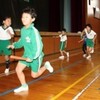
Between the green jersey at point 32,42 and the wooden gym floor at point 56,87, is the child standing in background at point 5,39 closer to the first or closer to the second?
the wooden gym floor at point 56,87

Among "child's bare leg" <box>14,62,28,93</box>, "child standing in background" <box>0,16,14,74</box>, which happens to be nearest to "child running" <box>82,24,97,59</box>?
"child standing in background" <box>0,16,14,74</box>

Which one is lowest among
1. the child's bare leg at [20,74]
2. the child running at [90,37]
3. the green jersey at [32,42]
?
the child running at [90,37]

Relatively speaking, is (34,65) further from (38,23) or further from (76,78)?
(38,23)

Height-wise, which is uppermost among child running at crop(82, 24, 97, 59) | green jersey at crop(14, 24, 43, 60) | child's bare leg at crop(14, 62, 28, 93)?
green jersey at crop(14, 24, 43, 60)

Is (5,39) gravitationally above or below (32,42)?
below

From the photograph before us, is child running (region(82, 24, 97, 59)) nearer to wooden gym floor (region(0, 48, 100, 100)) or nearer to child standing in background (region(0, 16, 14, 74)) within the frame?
wooden gym floor (region(0, 48, 100, 100))

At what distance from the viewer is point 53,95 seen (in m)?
3.69

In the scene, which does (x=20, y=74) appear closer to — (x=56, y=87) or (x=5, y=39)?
(x=56, y=87)

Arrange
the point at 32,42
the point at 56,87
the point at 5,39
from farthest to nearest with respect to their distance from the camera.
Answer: the point at 5,39
the point at 56,87
the point at 32,42

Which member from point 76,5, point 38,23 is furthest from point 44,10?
point 76,5

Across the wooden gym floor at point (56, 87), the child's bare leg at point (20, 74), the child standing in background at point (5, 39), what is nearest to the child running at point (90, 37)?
the wooden gym floor at point (56, 87)

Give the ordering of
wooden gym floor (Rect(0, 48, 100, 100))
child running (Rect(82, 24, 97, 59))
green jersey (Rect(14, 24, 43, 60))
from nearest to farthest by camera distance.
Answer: wooden gym floor (Rect(0, 48, 100, 100)), green jersey (Rect(14, 24, 43, 60)), child running (Rect(82, 24, 97, 59))

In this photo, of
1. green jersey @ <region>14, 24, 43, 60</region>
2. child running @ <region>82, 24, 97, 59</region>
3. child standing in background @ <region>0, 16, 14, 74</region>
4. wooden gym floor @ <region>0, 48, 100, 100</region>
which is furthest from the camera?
child running @ <region>82, 24, 97, 59</region>

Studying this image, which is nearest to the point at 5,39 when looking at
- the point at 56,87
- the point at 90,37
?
the point at 56,87
